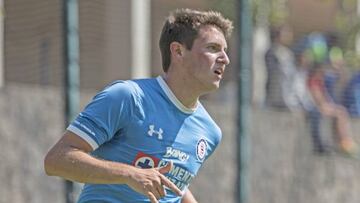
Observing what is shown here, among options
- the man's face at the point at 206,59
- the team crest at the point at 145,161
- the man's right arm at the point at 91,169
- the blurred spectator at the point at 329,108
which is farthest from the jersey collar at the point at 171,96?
the blurred spectator at the point at 329,108

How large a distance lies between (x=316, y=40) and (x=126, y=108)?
17.1ft

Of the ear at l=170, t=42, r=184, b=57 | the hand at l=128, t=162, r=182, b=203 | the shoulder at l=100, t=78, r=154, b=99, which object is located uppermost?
the ear at l=170, t=42, r=184, b=57

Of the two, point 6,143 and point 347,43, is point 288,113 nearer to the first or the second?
point 347,43

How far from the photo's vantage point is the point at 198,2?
10836 mm

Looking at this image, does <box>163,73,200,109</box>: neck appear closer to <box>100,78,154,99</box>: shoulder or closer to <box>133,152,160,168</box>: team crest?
<box>100,78,154,99</box>: shoulder

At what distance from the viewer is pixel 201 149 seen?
6320 mm

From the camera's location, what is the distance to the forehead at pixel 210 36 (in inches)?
248

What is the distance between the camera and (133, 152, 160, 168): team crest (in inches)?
237

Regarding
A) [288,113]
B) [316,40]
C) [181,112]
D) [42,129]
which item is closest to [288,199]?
[288,113]

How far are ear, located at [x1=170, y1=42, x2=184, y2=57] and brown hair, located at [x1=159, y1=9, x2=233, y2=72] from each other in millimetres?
18

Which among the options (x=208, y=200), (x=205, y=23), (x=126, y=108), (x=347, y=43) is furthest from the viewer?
(x=347, y=43)

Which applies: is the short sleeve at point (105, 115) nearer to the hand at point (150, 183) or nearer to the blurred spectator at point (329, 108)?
the hand at point (150, 183)

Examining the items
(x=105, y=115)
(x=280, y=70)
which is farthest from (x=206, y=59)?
(x=280, y=70)

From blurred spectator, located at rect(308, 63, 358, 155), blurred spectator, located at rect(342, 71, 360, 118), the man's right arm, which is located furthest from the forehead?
blurred spectator, located at rect(342, 71, 360, 118)
